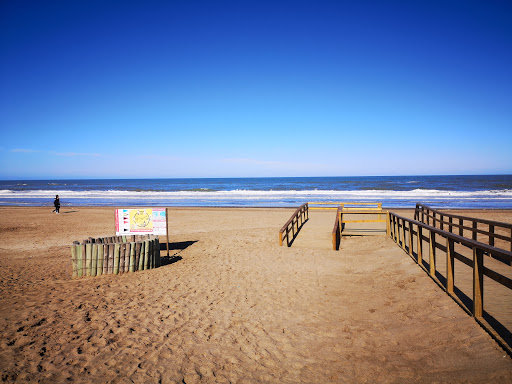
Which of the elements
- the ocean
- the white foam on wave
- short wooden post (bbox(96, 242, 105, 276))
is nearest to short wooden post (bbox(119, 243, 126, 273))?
short wooden post (bbox(96, 242, 105, 276))

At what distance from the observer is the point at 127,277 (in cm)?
808

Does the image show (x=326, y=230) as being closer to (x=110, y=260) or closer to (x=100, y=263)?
(x=110, y=260)

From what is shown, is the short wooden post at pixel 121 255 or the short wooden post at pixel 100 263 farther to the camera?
the short wooden post at pixel 121 255

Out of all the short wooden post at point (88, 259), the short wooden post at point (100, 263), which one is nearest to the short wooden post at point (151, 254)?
the short wooden post at point (100, 263)

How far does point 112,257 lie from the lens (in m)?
8.41

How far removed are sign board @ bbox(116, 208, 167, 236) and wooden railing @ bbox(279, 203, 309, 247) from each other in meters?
4.23

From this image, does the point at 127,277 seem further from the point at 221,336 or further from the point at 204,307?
the point at 221,336

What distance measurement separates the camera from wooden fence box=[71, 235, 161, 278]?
8.16 metres

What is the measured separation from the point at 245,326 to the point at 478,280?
3.57 meters

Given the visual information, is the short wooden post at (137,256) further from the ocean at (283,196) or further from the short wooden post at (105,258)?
the ocean at (283,196)

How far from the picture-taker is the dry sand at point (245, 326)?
12.5 ft

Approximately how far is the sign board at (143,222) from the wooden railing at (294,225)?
166 inches

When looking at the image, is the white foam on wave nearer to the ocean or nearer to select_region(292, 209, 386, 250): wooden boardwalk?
the ocean

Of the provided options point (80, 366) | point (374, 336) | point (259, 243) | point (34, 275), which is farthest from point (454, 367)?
point (34, 275)
